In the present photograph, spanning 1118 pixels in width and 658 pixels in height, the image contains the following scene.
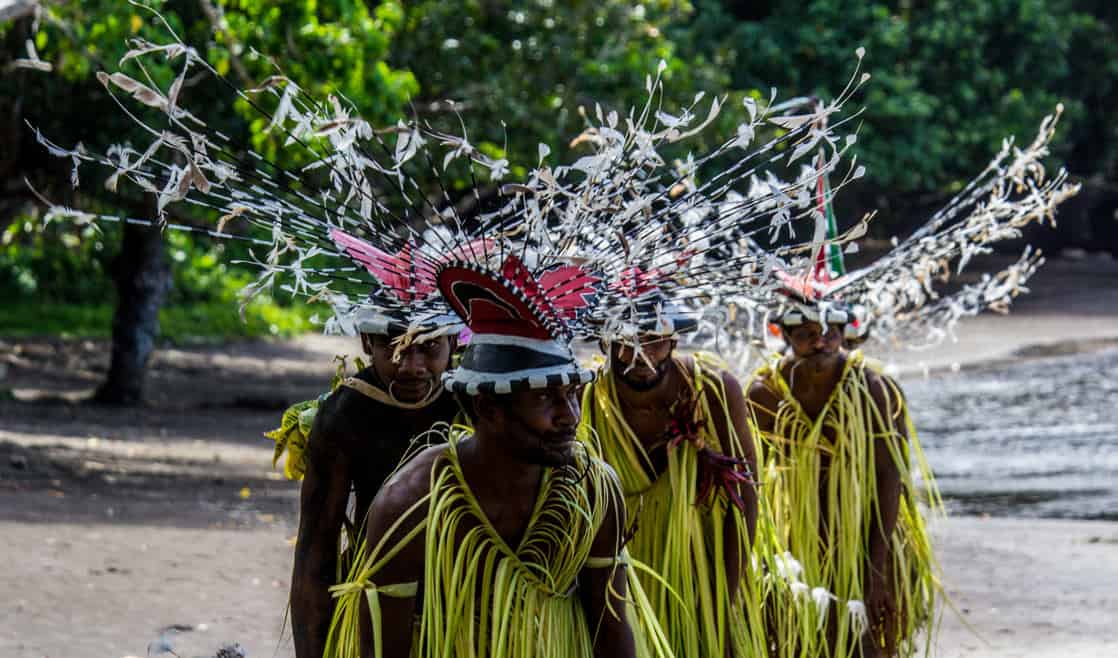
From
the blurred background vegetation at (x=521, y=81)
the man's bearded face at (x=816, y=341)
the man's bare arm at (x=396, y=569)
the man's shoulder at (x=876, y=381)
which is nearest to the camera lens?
the man's bare arm at (x=396, y=569)

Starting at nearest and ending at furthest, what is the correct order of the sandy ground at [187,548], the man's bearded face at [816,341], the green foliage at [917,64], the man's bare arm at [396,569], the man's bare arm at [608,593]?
the man's bare arm at [396,569]
the man's bare arm at [608,593]
the man's bearded face at [816,341]
the sandy ground at [187,548]
the green foliage at [917,64]

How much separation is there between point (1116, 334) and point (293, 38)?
46.7 feet

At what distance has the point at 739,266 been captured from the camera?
3312 mm

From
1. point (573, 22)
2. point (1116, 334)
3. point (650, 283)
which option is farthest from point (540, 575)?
point (1116, 334)

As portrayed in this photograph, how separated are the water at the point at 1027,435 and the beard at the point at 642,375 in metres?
5.81

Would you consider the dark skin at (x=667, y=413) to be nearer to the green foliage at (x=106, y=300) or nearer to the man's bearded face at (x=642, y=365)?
the man's bearded face at (x=642, y=365)

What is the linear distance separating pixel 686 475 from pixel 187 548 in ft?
13.3

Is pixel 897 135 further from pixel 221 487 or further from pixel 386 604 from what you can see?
pixel 386 604

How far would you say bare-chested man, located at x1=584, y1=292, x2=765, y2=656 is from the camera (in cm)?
484

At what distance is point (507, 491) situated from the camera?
318 cm

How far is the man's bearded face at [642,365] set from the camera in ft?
15.5

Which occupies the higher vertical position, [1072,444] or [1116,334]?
[1116,334]

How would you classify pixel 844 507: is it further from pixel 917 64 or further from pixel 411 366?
pixel 917 64

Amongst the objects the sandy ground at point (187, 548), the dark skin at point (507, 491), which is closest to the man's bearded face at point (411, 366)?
the dark skin at point (507, 491)
